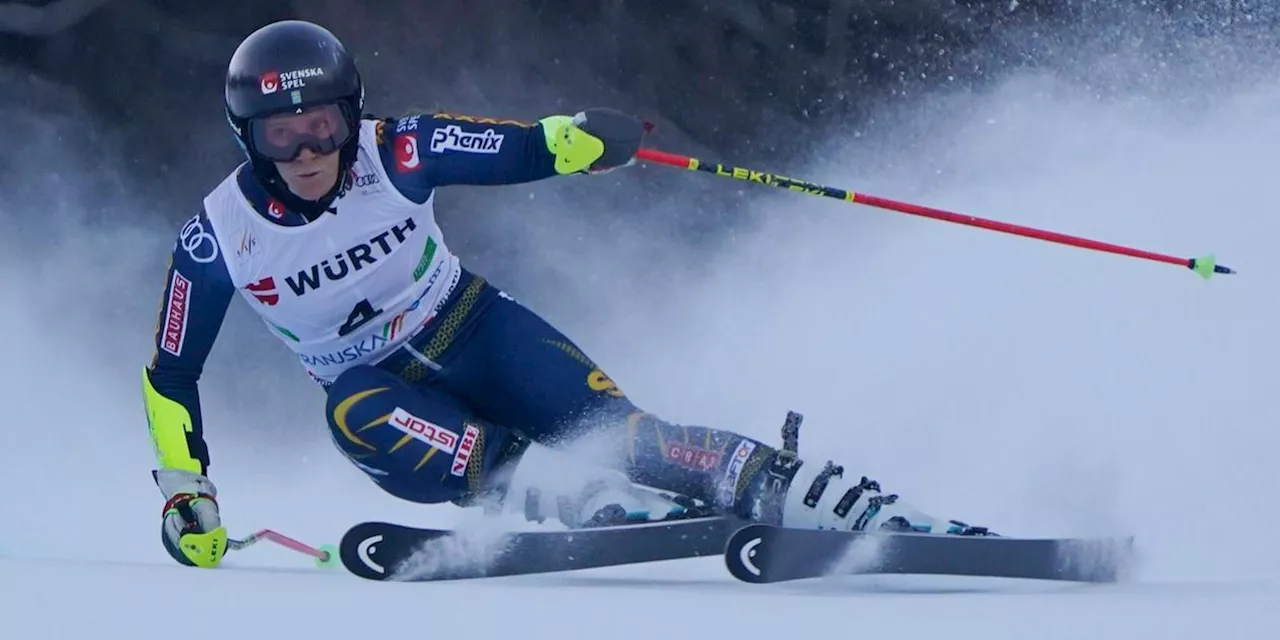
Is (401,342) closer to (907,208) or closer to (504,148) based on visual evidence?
(504,148)

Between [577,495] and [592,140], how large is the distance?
77 centimetres

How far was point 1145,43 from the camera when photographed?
20.0 feet

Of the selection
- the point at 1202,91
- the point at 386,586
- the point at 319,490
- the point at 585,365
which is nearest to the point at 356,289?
the point at 585,365

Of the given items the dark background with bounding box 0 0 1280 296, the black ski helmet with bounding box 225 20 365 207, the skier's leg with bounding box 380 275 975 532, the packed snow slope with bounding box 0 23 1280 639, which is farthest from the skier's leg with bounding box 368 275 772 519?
the dark background with bounding box 0 0 1280 296

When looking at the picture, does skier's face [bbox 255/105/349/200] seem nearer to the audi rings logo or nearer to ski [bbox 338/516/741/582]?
the audi rings logo

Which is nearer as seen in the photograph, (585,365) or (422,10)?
(585,365)

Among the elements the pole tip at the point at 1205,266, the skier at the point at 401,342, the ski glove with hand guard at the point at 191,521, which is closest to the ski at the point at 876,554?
the skier at the point at 401,342

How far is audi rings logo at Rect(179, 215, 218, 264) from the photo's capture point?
3373 millimetres

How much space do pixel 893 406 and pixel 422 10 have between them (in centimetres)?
282

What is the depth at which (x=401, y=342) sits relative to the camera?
11.8 feet

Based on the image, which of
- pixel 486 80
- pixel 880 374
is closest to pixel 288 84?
pixel 880 374

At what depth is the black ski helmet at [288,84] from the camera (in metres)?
3.21

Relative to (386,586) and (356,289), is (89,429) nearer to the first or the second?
(356,289)

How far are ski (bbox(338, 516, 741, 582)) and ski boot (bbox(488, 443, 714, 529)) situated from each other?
0.09 meters
